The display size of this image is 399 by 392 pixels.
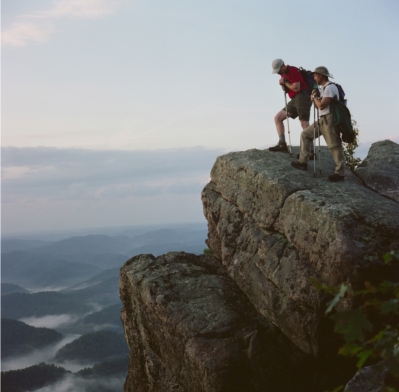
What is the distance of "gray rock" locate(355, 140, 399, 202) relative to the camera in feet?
56.3

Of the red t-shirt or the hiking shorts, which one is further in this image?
the hiking shorts

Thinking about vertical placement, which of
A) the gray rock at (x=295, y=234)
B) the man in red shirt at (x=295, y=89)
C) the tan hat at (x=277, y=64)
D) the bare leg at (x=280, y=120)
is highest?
the tan hat at (x=277, y=64)

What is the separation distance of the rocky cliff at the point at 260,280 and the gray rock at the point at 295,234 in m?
0.04

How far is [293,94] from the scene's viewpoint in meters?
18.0

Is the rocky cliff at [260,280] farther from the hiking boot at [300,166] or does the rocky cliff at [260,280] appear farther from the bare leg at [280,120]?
the bare leg at [280,120]

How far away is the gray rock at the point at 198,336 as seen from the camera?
13219 millimetres

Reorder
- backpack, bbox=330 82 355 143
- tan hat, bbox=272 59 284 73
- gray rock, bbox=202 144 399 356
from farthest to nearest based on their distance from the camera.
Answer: tan hat, bbox=272 59 284 73 → backpack, bbox=330 82 355 143 → gray rock, bbox=202 144 399 356

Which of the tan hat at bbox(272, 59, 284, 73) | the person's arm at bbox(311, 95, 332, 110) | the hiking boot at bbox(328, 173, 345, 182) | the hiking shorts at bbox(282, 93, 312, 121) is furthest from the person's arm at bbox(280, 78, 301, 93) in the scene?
the hiking boot at bbox(328, 173, 345, 182)

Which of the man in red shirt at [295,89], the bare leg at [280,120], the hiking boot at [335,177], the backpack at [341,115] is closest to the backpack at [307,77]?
the man in red shirt at [295,89]

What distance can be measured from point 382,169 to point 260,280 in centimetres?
863

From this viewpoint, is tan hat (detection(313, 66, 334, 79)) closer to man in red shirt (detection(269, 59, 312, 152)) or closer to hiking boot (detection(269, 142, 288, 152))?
man in red shirt (detection(269, 59, 312, 152))

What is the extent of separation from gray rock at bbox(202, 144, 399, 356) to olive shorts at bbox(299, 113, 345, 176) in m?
0.82

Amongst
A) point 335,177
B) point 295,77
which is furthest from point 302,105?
point 335,177

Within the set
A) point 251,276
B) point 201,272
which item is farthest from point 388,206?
point 201,272
